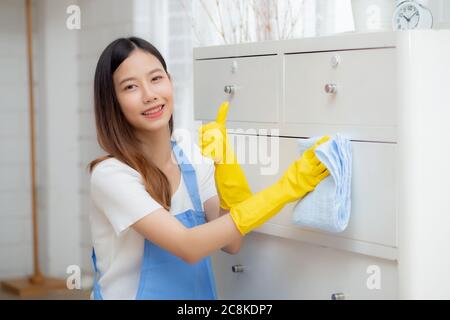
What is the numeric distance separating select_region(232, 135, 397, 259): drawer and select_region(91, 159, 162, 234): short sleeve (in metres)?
0.33

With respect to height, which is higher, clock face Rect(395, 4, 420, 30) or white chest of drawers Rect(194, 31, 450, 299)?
clock face Rect(395, 4, 420, 30)

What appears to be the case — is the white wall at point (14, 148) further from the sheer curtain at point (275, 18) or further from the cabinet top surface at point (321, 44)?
the cabinet top surface at point (321, 44)

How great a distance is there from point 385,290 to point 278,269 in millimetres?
348

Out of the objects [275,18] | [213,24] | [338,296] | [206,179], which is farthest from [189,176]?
[213,24]

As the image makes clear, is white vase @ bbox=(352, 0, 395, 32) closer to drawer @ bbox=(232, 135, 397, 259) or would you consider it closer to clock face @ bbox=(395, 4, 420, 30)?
clock face @ bbox=(395, 4, 420, 30)

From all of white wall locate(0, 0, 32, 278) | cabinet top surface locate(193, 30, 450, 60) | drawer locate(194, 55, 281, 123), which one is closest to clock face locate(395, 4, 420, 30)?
cabinet top surface locate(193, 30, 450, 60)

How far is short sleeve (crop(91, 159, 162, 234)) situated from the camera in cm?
148

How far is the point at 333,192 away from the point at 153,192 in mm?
386

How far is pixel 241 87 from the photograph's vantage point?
70.4 inches

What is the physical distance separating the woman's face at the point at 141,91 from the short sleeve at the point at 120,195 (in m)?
0.11

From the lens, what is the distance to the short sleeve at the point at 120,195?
58.4 inches

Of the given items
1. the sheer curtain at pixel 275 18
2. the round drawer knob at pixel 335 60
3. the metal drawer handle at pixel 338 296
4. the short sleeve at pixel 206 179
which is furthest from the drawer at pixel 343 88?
the sheer curtain at pixel 275 18

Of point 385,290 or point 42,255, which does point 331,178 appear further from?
point 42,255

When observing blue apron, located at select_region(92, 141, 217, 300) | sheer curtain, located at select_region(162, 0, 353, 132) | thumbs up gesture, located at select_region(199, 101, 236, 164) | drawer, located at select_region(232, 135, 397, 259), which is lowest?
blue apron, located at select_region(92, 141, 217, 300)
